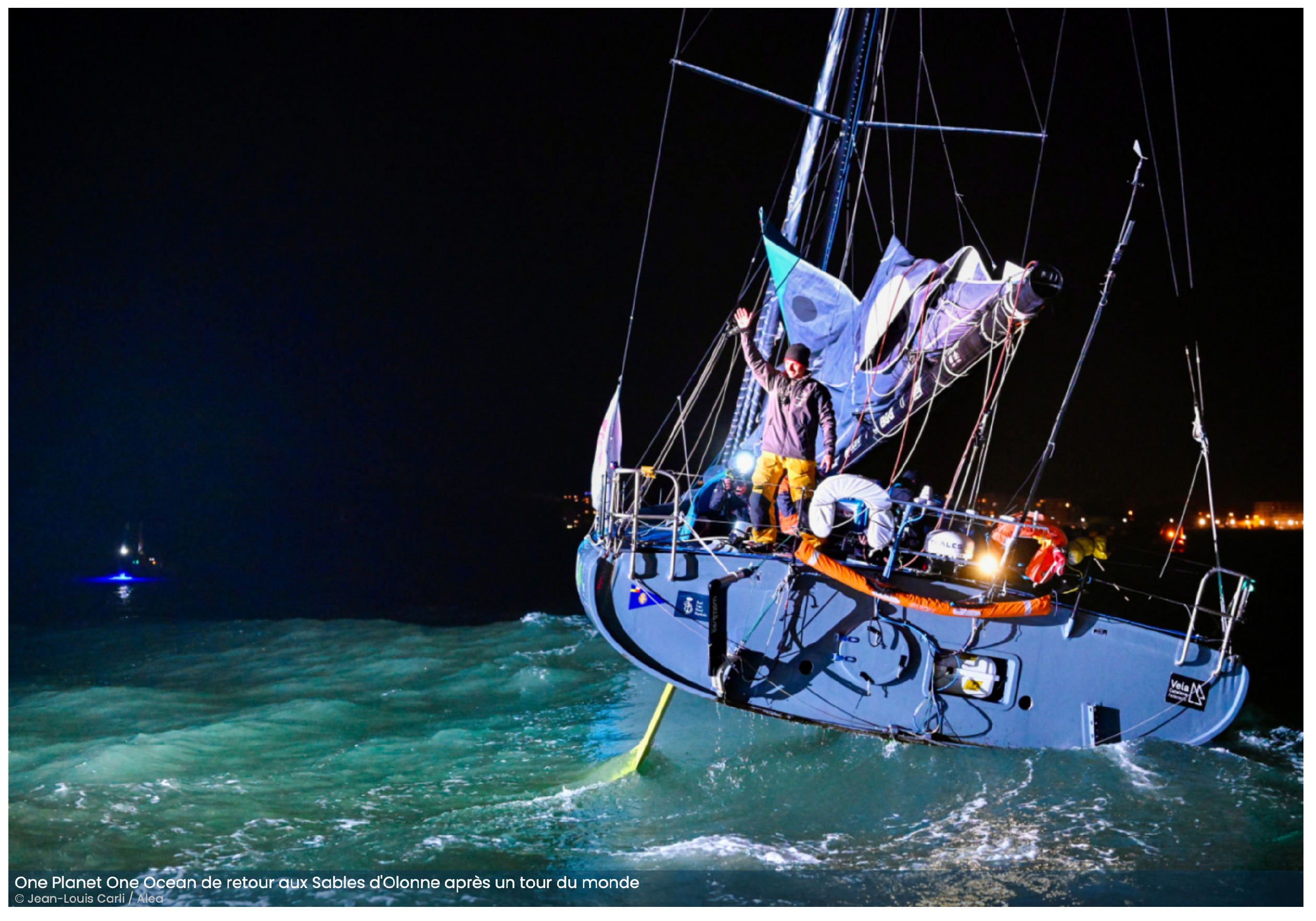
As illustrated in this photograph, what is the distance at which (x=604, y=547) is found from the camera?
6445 millimetres

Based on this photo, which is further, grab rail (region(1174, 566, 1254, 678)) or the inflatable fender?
the inflatable fender

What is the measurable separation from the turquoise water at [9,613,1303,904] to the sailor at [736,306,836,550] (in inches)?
94.6

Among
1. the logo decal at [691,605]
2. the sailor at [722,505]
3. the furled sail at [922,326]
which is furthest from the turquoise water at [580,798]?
the furled sail at [922,326]

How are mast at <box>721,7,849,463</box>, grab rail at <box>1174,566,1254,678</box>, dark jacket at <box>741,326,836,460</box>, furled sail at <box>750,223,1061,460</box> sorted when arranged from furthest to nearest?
1. mast at <box>721,7,849,463</box>
2. furled sail at <box>750,223,1061,460</box>
3. dark jacket at <box>741,326,836,460</box>
4. grab rail at <box>1174,566,1254,678</box>

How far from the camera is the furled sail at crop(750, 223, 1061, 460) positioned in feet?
21.8

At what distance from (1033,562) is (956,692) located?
1.26 metres

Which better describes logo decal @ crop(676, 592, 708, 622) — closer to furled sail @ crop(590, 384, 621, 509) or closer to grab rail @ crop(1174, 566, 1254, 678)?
furled sail @ crop(590, 384, 621, 509)

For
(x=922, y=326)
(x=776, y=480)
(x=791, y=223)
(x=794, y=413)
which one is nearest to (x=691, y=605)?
(x=776, y=480)

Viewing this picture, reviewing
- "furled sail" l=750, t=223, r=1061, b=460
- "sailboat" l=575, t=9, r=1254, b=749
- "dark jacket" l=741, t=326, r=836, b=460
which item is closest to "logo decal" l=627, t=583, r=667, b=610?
"sailboat" l=575, t=9, r=1254, b=749

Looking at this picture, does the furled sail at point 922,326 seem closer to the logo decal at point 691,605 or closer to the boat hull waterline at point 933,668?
the boat hull waterline at point 933,668

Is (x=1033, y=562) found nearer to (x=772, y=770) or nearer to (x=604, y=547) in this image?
(x=772, y=770)

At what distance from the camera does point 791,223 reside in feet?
36.3

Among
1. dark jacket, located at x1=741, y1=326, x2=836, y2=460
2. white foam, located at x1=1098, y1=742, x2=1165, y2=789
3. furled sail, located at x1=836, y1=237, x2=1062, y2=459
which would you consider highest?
furled sail, located at x1=836, y1=237, x2=1062, y2=459
